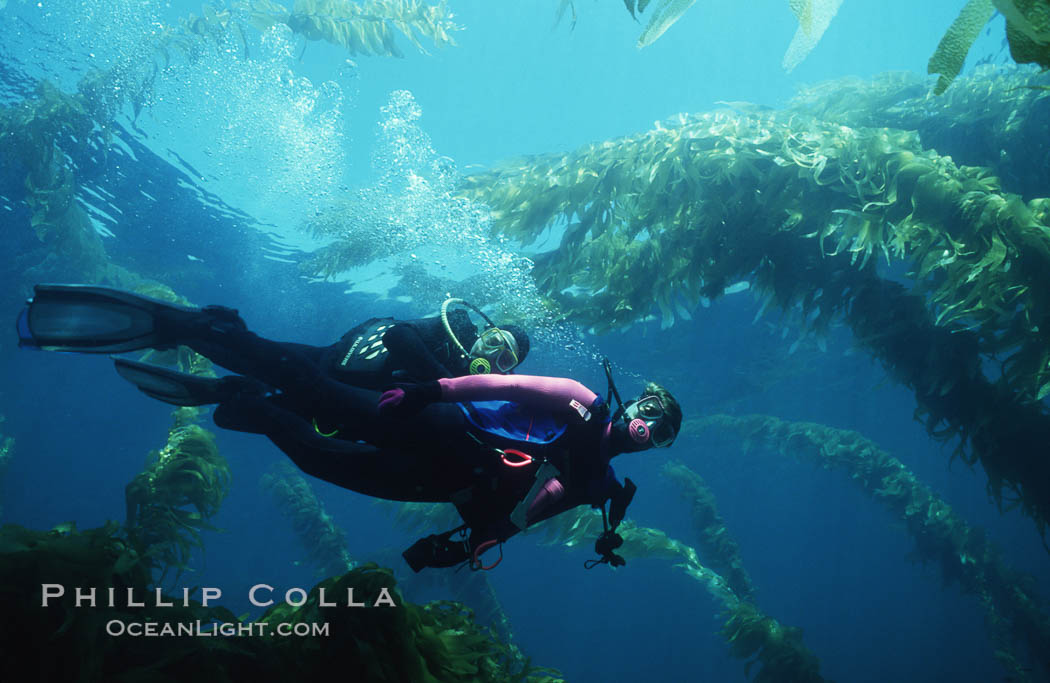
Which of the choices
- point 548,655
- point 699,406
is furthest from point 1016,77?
point 548,655

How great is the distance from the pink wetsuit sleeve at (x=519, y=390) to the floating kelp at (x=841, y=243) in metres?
3.31

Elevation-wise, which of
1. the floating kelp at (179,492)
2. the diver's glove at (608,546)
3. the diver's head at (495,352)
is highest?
the floating kelp at (179,492)

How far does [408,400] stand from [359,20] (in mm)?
9345

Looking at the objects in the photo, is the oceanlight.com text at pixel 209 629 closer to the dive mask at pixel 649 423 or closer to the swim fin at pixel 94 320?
the swim fin at pixel 94 320

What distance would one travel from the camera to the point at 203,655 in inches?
75.5

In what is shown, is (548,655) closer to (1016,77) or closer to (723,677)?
(723,677)

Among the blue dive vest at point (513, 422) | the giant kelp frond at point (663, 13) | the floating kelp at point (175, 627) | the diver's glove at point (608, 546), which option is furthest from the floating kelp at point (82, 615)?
the giant kelp frond at point (663, 13)

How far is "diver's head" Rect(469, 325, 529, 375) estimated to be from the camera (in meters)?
3.35

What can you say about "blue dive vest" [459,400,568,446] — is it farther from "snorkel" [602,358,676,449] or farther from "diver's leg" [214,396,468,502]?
"snorkel" [602,358,676,449]

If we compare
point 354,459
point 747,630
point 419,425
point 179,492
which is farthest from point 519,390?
point 747,630

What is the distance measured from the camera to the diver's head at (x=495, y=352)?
335 cm

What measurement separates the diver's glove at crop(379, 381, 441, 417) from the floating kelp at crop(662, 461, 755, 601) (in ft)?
35.8

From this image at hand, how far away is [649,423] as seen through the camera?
3.36 metres

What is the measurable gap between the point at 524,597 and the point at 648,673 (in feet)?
101
